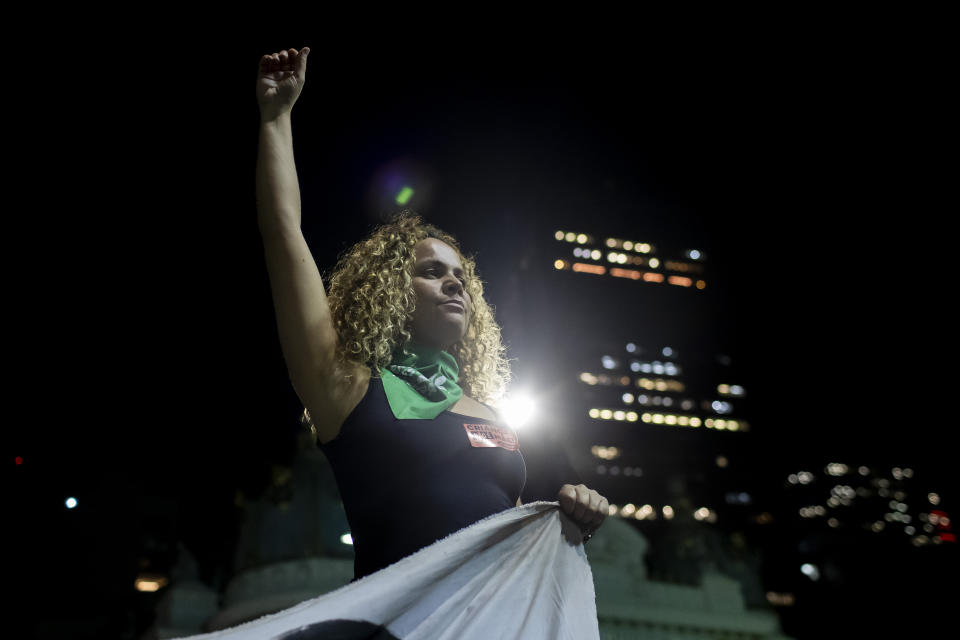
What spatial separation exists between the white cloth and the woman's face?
778 millimetres

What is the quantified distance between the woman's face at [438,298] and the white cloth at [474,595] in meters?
0.78

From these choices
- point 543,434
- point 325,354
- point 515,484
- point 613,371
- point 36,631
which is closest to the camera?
point 325,354

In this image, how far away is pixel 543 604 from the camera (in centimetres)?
153

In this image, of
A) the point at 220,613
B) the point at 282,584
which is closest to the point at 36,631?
the point at 220,613

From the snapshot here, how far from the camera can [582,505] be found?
69.2 inches

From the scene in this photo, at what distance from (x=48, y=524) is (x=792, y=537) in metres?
76.5

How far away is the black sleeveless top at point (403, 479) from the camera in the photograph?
1.59m

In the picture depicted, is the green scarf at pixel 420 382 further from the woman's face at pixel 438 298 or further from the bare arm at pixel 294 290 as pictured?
the bare arm at pixel 294 290

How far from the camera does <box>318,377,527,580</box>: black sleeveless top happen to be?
5.23 ft

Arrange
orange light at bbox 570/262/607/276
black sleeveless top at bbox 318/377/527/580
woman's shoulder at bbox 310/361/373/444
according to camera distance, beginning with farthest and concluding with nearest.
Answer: orange light at bbox 570/262/607/276 → woman's shoulder at bbox 310/361/373/444 → black sleeveless top at bbox 318/377/527/580

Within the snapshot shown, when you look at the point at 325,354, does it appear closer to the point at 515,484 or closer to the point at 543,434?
the point at 515,484

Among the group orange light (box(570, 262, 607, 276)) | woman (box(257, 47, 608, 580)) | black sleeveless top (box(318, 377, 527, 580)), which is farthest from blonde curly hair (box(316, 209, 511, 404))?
orange light (box(570, 262, 607, 276))

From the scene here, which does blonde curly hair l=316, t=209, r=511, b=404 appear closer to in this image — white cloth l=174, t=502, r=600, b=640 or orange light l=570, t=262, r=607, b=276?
white cloth l=174, t=502, r=600, b=640

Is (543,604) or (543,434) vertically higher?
(543,434)
